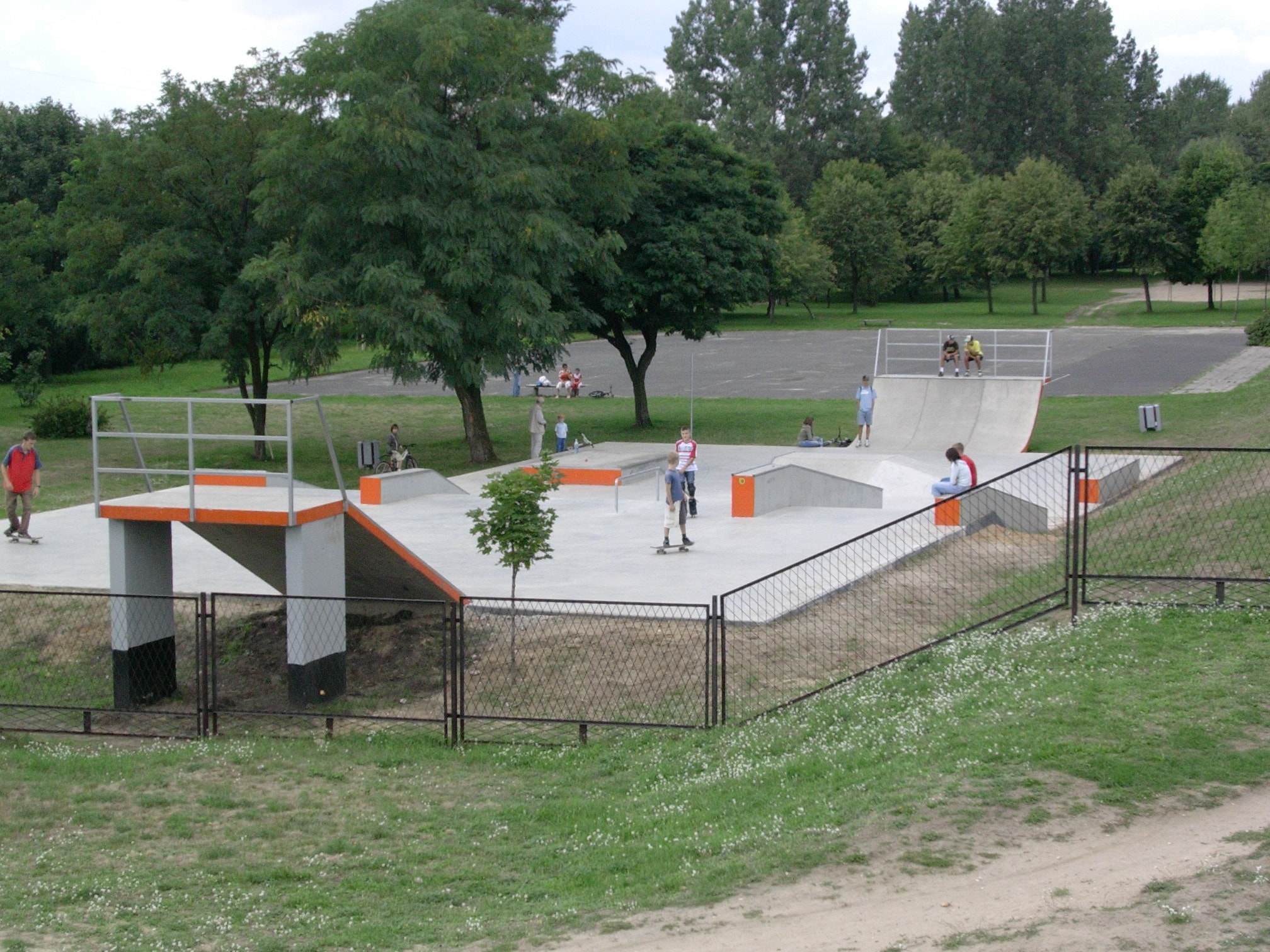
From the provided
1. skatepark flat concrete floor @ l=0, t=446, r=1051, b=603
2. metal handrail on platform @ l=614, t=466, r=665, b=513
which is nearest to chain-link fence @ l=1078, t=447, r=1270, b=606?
skatepark flat concrete floor @ l=0, t=446, r=1051, b=603

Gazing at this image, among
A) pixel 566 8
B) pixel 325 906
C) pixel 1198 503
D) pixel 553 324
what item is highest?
pixel 566 8

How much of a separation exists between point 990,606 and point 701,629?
10.7 feet

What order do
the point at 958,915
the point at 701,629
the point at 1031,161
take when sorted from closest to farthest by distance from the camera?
the point at 958,915, the point at 701,629, the point at 1031,161

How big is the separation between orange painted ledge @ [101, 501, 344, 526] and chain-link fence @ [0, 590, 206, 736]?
0.85m

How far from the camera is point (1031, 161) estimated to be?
80.8m

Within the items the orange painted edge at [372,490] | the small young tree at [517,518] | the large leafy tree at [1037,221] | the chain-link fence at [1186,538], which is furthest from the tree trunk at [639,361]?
the large leafy tree at [1037,221]

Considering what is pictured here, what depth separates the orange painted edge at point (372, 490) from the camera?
23000 millimetres

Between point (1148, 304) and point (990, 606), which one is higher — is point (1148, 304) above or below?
above

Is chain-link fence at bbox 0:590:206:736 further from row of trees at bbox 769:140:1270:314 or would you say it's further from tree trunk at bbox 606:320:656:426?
row of trees at bbox 769:140:1270:314

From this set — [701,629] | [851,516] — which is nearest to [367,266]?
[851,516]

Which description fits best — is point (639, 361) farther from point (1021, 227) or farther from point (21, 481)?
point (1021, 227)

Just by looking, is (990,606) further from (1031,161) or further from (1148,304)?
(1031,161)

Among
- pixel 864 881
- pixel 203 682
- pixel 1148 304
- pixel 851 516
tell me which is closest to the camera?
pixel 864 881

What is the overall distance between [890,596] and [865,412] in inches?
634
